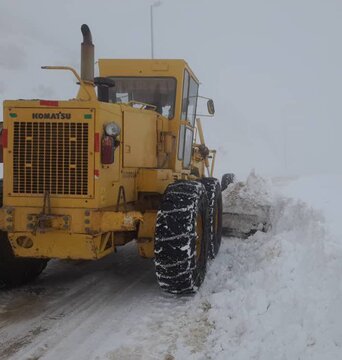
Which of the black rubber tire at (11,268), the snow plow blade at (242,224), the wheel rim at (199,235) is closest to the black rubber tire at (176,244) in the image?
the wheel rim at (199,235)

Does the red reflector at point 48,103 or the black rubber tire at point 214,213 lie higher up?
the red reflector at point 48,103

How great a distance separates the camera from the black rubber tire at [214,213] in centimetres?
709

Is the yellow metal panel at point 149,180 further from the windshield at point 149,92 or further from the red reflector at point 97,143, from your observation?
the windshield at point 149,92

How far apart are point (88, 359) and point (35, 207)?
172 cm

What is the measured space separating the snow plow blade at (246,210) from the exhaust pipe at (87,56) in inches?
171

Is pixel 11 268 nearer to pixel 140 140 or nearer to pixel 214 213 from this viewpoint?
pixel 140 140

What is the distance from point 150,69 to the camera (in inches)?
277

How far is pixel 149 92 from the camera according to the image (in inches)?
275

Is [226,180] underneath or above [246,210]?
above

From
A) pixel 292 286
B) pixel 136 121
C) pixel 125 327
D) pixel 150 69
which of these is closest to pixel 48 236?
pixel 125 327

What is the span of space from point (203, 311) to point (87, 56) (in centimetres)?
302

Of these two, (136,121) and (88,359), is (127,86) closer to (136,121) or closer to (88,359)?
(136,121)

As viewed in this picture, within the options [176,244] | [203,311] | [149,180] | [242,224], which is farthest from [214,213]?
[203,311]

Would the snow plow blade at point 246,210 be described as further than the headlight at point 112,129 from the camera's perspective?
Yes
